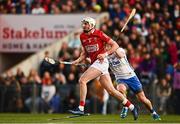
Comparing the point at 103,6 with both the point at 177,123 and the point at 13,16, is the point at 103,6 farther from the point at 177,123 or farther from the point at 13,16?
the point at 177,123

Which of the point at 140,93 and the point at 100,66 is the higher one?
the point at 100,66

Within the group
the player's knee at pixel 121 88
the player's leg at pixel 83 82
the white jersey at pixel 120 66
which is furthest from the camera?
the player's knee at pixel 121 88

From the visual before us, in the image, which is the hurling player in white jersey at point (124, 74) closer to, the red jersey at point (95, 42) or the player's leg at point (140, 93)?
the player's leg at point (140, 93)

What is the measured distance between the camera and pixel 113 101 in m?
28.0

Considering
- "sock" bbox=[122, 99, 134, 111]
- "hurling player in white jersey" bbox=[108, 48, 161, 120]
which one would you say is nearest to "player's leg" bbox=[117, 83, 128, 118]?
"hurling player in white jersey" bbox=[108, 48, 161, 120]

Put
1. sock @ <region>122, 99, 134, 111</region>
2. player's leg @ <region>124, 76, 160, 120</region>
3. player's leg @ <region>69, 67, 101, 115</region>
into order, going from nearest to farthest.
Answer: player's leg @ <region>69, 67, 101, 115</region>
sock @ <region>122, 99, 134, 111</region>
player's leg @ <region>124, 76, 160, 120</region>

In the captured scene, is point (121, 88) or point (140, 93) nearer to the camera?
point (140, 93)

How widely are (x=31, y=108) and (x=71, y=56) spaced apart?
2.38 meters

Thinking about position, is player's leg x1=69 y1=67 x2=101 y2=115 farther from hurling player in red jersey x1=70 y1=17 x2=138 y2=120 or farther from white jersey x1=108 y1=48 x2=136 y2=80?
white jersey x1=108 y1=48 x2=136 y2=80

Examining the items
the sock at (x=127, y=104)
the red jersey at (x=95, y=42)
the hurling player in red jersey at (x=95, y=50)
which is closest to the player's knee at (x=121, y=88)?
the sock at (x=127, y=104)

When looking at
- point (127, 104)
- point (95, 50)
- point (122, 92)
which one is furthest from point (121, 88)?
point (95, 50)

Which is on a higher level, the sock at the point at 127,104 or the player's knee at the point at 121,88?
the player's knee at the point at 121,88

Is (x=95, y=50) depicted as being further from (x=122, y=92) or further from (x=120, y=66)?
(x=122, y=92)

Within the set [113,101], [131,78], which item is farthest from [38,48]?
[131,78]
